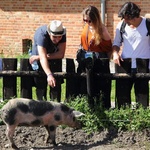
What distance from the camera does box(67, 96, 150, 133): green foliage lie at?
682 centimetres

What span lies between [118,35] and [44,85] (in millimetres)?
1302

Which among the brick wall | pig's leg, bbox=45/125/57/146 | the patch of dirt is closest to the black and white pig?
pig's leg, bbox=45/125/57/146

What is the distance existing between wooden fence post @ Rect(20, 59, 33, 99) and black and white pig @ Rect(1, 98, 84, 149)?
3.71 feet

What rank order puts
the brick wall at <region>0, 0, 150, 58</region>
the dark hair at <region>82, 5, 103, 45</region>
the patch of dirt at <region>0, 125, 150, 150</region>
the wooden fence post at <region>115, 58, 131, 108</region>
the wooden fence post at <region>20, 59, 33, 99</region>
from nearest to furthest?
1. the patch of dirt at <region>0, 125, 150, 150</region>
2. the dark hair at <region>82, 5, 103, 45</region>
3. the wooden fence post at <region>115, 58, 131, 108</region>
4. the wooden fence post at <region>20, 59, 33, 99</region>
5. the brick wall at <region>0, 0, 150, 58</region>

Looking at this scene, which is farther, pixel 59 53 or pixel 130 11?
pixel 59 53

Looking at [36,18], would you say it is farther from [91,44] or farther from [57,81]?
[91,44]

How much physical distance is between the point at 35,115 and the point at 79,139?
706 millimetres

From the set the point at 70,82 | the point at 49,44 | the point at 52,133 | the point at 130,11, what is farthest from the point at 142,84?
the point at 52,133

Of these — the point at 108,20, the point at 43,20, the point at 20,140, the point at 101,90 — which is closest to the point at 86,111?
the point at 101,90

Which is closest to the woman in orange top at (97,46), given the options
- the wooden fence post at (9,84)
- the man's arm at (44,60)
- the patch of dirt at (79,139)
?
the man's arm at (44,60)

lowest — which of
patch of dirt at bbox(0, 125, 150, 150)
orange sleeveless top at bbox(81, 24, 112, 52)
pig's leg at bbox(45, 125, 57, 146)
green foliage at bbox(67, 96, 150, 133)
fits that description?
patch of dirt at bbox(0, 125, 150, 150)

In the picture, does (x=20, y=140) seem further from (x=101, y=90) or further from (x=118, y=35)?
(x=118, y=35)

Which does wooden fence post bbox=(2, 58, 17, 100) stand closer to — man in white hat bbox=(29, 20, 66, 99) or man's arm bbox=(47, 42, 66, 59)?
man in white hat bbox=(29, 20, 66, 99)

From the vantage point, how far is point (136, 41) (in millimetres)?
6812
